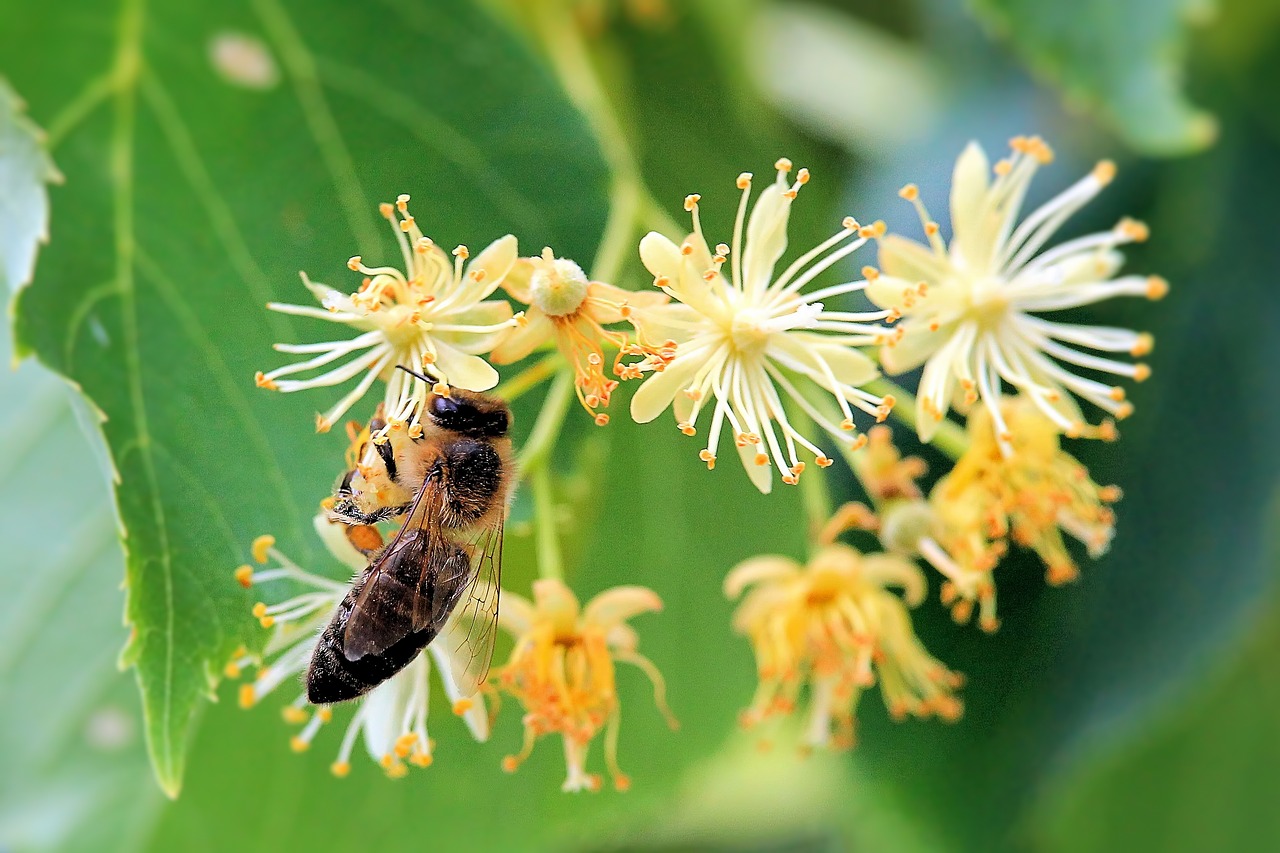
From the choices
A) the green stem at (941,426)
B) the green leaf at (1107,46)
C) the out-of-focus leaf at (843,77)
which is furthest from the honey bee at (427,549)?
the out-of-focus leaf at (843,77)

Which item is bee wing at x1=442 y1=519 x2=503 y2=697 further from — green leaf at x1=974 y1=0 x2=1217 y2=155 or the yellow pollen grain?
green leaf at x1=974 y1=0 x2=1217 y2=155

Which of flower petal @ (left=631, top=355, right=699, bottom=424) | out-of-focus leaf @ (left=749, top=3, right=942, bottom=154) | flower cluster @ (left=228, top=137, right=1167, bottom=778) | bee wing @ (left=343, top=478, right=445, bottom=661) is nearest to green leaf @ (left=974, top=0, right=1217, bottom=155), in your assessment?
flower cluster @ (left=228, top=137, right=1167, bottom=778)

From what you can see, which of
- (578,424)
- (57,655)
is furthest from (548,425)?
(57,655)

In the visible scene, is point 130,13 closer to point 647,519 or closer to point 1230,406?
point 647,519

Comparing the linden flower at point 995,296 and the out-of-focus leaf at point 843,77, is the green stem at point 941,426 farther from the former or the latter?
the out-of-focus leaf at point 843,77

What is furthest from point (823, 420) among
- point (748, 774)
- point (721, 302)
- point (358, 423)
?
point (748, 774)

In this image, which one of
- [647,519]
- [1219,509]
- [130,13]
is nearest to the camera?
[130,13]
